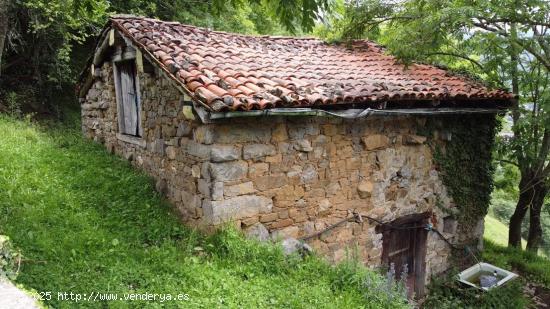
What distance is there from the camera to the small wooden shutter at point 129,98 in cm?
603

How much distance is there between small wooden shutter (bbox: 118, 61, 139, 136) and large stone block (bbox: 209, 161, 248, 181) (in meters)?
2.47

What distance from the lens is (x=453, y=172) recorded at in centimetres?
662

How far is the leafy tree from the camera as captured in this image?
5.95 meters

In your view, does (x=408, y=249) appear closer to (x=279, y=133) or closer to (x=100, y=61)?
(x=279, y=133)

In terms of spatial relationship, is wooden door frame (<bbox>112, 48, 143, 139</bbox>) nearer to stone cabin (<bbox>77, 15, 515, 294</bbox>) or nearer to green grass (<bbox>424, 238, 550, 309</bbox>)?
stone cabin (<bbox>77, 15, 515, 294</bbox>)

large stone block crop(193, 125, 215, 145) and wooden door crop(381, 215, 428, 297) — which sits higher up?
large stone block crop(193, 125, 215, 145)

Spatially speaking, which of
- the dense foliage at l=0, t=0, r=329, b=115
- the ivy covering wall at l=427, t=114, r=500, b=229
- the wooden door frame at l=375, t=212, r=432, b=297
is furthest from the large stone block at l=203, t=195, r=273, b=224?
the dense foliage at l=0, t=0, r=329, b=115

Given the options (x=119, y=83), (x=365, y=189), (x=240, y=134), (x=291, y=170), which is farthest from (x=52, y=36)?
(x=365, y=189)

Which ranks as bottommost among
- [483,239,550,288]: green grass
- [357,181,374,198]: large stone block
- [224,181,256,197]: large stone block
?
[483,239,550,288]: green grass

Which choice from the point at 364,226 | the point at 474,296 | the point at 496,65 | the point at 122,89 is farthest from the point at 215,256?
the point at 496,65

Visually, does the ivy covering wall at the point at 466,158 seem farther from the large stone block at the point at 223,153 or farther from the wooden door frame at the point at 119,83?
the wooden door frame at the point at 119,83

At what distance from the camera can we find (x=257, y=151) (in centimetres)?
438

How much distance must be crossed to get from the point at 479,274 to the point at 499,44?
399 cm

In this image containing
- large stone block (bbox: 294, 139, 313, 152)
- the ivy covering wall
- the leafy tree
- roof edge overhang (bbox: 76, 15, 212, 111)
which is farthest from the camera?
the ivy covering wall
